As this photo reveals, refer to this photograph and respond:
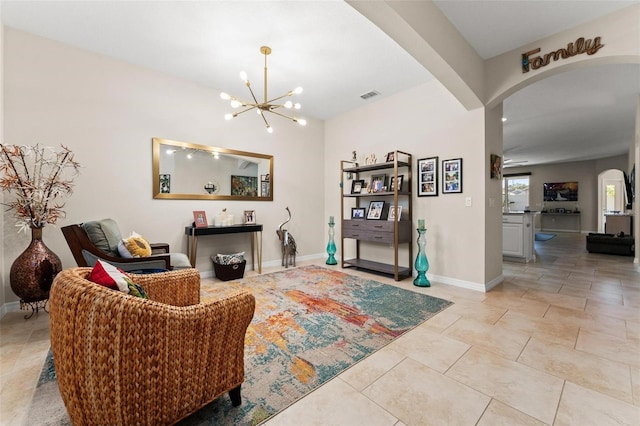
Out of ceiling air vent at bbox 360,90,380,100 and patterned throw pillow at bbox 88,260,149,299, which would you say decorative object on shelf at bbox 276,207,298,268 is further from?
patterned throw pillow at bbox 88,260,149,299

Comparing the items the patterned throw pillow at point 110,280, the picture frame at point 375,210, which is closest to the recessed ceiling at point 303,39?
the picture frame at point 375,210

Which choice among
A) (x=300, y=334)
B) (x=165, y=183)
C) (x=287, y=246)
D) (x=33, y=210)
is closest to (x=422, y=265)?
(x=300, y=334)

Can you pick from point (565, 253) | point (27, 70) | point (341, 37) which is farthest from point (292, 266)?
point (565, 253)

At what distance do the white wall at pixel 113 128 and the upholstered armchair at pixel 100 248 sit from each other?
0.86 m

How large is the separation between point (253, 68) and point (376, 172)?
2521 mm

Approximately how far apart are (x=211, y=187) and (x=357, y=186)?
2453 millimetres

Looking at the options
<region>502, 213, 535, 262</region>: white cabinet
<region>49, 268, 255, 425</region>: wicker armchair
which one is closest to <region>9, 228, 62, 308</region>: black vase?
<region>49, 268, 255, 425</region>: wicker armchair

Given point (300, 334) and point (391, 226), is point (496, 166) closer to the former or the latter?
point (391, 226)

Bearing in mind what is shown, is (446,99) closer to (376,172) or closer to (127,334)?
(376,172)

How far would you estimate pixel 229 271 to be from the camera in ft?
12.6

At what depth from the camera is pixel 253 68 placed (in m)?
3.42

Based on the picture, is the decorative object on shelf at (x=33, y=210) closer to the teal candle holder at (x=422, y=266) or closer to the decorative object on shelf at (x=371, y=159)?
the decorative object on shelf at (x=371, y=159)

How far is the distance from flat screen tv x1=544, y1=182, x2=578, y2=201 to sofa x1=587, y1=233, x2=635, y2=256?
533 cm

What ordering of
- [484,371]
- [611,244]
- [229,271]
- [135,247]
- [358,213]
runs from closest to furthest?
[484,371] < [135,247] < [229,271] < [358,213] < [611,244]
